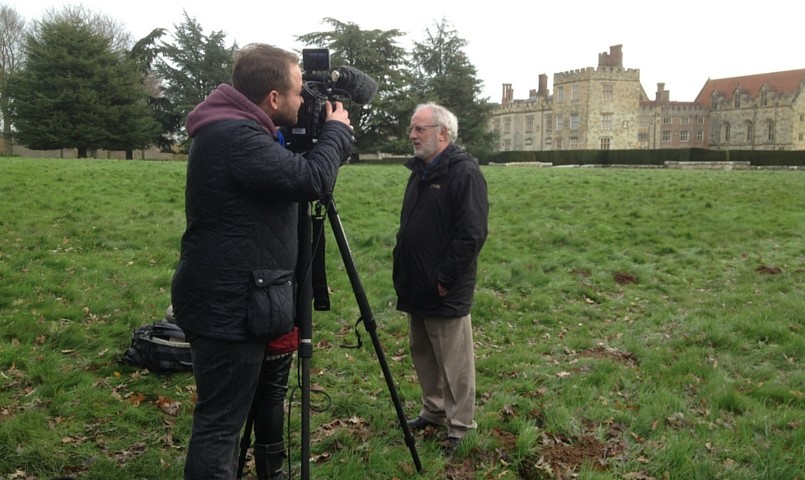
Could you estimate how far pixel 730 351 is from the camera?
6250mm

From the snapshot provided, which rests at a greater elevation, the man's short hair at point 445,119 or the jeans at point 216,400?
the man's short hair at point 445,119

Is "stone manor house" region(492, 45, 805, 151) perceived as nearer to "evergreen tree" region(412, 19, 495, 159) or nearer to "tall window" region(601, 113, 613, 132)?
"tall window" region(601, 113, 613, 132)

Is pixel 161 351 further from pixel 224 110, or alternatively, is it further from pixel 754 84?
pixel 754 84

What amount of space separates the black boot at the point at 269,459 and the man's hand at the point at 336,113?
195cm

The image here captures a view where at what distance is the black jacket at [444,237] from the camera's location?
4031 millimetres

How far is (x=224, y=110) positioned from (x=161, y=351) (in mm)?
3248

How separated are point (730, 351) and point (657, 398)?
1787 mm

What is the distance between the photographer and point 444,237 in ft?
13.8

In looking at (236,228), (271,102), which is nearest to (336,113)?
(271,102)

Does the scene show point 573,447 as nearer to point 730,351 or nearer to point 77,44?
point 730,351

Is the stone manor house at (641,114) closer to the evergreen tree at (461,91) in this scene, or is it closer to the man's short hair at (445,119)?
the evergreen tree at (461,91)

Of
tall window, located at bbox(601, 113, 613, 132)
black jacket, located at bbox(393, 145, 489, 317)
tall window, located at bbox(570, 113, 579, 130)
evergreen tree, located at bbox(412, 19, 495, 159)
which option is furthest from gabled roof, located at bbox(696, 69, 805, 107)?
black jacket, located at bbox(393, 145, 489, 317)

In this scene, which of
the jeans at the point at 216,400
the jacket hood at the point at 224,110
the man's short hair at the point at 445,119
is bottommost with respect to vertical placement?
the jeans at the point at 216,400

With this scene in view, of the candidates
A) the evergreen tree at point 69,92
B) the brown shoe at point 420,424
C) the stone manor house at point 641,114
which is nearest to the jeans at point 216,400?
the brown shoe at point 420,424
